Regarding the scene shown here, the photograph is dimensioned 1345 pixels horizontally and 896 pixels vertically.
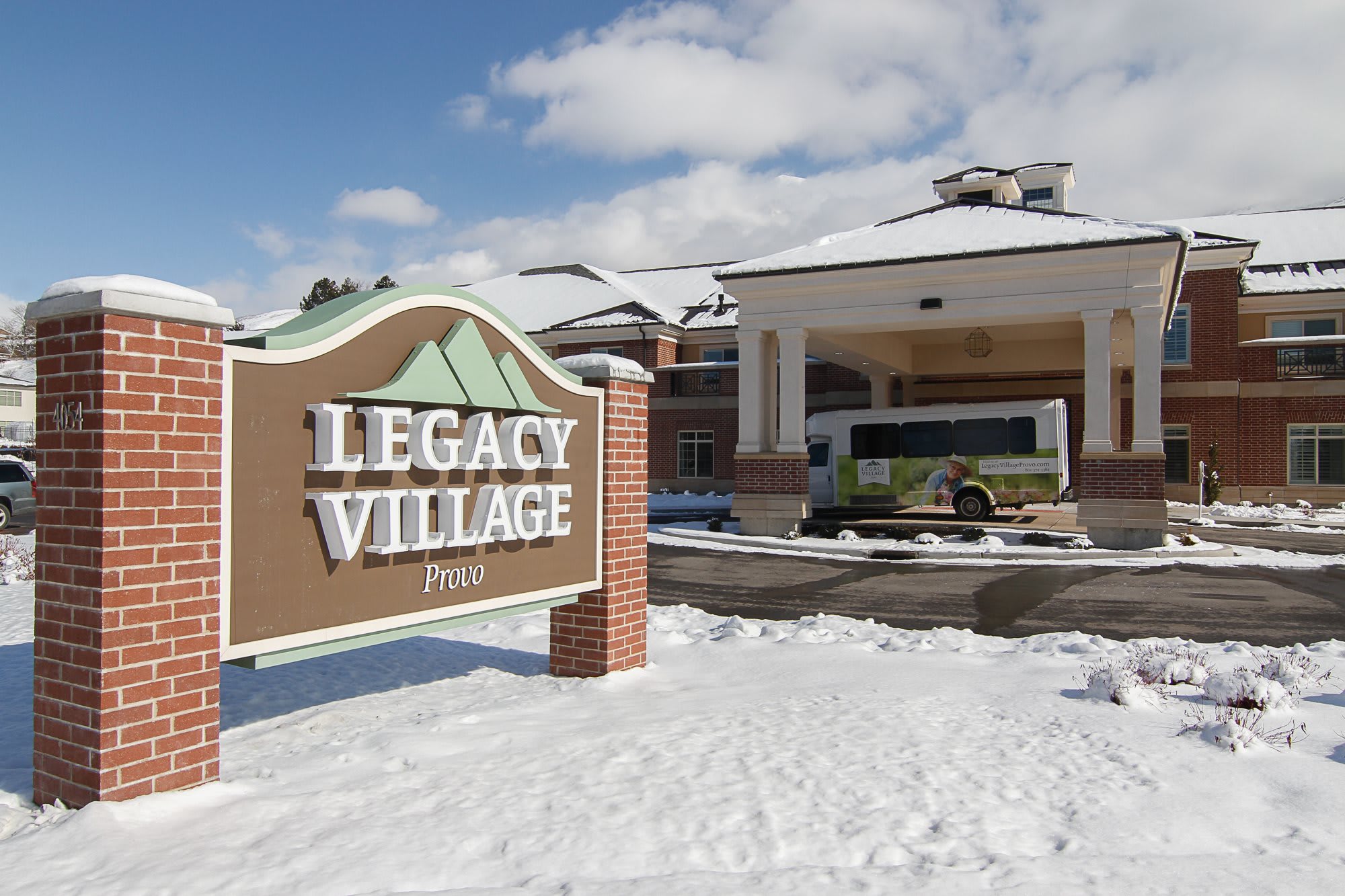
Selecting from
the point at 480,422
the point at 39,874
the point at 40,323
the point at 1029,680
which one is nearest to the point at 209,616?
the point at 39,874

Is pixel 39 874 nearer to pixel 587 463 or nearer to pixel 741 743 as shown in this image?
pixel 741 743

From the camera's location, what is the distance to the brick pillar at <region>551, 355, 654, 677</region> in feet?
22.3

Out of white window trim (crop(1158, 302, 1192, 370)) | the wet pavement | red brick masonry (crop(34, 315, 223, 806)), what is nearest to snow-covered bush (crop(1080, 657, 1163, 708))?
the wet pavement

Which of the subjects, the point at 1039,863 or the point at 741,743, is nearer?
the point at 1039,863

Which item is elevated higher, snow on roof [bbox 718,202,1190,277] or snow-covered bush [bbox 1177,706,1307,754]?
snow on roof [bbox 718,202,1190,277]

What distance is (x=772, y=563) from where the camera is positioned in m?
15.4

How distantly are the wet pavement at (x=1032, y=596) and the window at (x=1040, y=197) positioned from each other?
2014 cm

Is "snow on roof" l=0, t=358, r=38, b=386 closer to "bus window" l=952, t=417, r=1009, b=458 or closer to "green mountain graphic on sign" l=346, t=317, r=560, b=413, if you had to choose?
"bus window" l=952, t=417, r=1009, b=458

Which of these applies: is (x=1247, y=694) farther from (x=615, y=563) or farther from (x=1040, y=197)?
(x=1040, y=197)

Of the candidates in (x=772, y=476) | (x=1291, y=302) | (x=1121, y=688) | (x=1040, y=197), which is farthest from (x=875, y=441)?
(x=1121, y=688)

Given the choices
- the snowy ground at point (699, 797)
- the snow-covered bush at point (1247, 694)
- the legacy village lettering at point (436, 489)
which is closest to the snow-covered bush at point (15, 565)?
the snowy ground at point (699, 797)

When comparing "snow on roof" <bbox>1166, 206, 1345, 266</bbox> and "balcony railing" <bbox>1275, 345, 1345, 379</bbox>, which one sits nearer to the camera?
Result: "balcony railing" <bbox>1275, 345, 1345, 379</bbox>

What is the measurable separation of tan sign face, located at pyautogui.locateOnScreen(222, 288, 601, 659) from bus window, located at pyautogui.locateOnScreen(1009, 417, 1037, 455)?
55.0 ft

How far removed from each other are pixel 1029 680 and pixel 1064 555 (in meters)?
10.0
